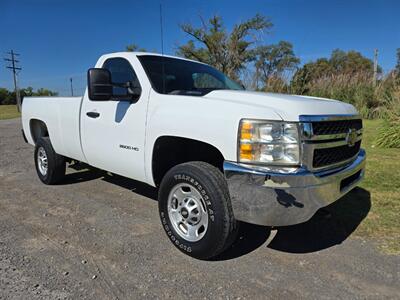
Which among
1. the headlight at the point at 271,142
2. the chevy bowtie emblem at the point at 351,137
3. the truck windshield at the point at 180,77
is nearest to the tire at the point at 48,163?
the truck windshield at the point at 180,77

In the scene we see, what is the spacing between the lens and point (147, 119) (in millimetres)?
3238

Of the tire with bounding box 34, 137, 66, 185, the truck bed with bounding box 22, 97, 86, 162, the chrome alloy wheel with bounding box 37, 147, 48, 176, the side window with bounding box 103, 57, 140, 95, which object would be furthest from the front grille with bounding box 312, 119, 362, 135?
the chrome alloy wheel with bounding box 37, 147, 48, 176

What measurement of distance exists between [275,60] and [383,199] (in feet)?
105

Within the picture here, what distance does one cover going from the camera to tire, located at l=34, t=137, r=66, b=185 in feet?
16.4

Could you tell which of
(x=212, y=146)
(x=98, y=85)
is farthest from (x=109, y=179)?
(x=212, y=146)

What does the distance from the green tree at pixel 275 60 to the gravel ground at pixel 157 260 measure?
7841 millimetres

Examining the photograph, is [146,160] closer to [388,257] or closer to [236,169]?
[236,169]

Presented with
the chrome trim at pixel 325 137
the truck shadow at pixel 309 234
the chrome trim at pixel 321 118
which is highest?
the chrome trim at pixel 321 118

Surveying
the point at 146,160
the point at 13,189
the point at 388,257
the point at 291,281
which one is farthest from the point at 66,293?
the point at 13,189

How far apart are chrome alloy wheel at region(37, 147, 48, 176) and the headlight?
4083 millimetres

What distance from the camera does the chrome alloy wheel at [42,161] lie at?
5.28m

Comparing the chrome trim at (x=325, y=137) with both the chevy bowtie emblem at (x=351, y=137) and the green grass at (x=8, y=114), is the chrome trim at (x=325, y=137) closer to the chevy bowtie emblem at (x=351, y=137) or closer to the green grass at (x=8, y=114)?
the chevy bowtie emblem at (x=351, y=137)

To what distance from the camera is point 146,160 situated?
3.30 metres

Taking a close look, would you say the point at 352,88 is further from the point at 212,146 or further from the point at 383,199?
the point at 212,146
